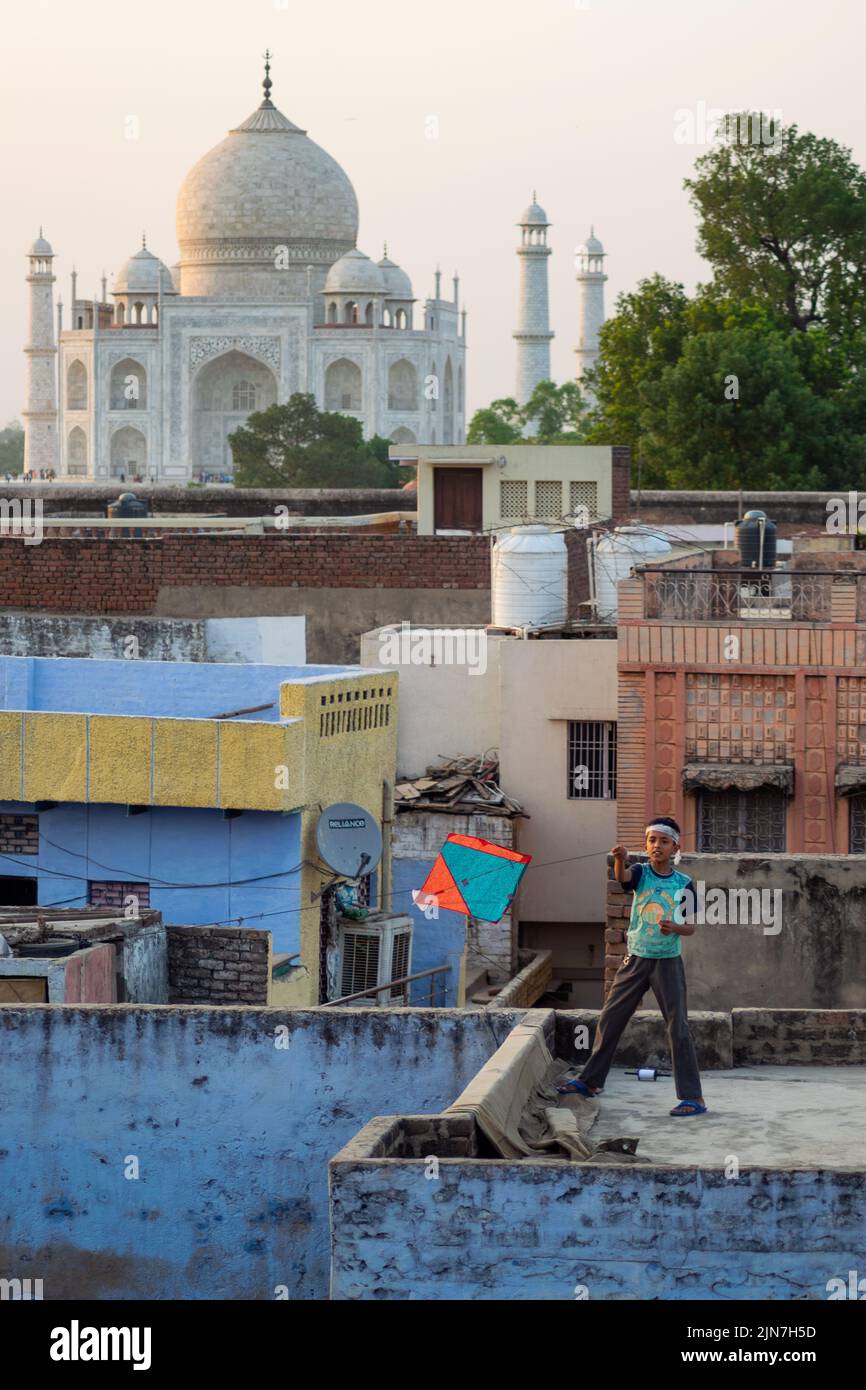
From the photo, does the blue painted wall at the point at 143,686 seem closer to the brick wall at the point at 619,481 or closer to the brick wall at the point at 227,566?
the brick wall at the point at 227,566

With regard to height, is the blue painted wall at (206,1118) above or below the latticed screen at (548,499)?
below

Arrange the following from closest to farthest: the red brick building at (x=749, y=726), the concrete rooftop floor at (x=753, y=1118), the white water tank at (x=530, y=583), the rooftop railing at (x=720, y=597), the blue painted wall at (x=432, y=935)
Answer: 1. the concrete rooftop floor at (x=753, y=1118)
2. the red brick building at (x=749, y=726)
3. the rooftop railing at (x=720, y=597)
4. the blue painted wall at (x=432, y=935)
5. the white water tank at (x=530, y=583)

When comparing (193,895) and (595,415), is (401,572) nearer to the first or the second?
(193,895)

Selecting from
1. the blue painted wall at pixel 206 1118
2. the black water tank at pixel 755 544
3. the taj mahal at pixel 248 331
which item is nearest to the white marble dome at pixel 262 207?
the taj mahal at pixel 248 331

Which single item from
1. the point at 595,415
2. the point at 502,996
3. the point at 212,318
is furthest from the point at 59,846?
the point at 212,318

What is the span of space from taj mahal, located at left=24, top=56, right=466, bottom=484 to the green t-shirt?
2710 inches

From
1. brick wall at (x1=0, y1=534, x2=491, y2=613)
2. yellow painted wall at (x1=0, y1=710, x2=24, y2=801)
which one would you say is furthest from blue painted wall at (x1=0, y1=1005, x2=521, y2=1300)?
brick wall at (x1=0, y1=534, x2=491, y2=613)

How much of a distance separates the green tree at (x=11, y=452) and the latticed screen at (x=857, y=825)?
109m

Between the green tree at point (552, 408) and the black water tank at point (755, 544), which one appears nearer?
the black water tank at point (755, 544)

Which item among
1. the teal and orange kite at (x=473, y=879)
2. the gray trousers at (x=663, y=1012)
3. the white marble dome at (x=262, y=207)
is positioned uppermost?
the white marble dome at (x=262, y=207)

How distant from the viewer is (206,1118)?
7.08 m

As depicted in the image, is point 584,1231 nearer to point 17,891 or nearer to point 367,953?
point 367,953

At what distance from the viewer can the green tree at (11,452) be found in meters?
126
